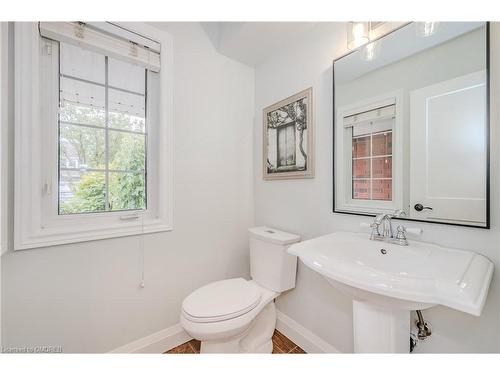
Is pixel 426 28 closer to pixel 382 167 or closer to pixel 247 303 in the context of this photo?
pixel 382 167

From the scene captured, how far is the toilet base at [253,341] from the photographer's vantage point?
3.54 feet

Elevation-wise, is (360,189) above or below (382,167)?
below

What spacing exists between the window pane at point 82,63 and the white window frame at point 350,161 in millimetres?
1406

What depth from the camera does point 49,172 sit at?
3.43 ft

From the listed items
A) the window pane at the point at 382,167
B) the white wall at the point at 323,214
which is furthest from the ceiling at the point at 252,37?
the window pane at the point at 382,167

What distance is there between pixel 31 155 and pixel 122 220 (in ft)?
1.68

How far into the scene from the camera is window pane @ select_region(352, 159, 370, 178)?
3.48ft

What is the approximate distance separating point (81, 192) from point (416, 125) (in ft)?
5.65

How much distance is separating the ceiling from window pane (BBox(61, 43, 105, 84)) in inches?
30.2

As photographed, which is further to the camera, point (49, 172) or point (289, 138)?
point (289, 138)

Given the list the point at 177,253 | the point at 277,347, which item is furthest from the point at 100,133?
the point at 277,347

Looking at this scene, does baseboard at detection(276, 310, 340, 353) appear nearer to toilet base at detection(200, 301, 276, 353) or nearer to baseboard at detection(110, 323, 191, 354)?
toilet base at detection(200, 301, 276, 353)

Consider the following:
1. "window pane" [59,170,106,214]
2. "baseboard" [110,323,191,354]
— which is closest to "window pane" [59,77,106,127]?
"window pane" [59,170,106,214]

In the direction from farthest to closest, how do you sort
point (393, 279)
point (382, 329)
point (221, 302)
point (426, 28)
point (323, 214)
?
point (323, 214) < point (221, 302) < point (426, 28) < point (382, 329) < point (393, 279)
